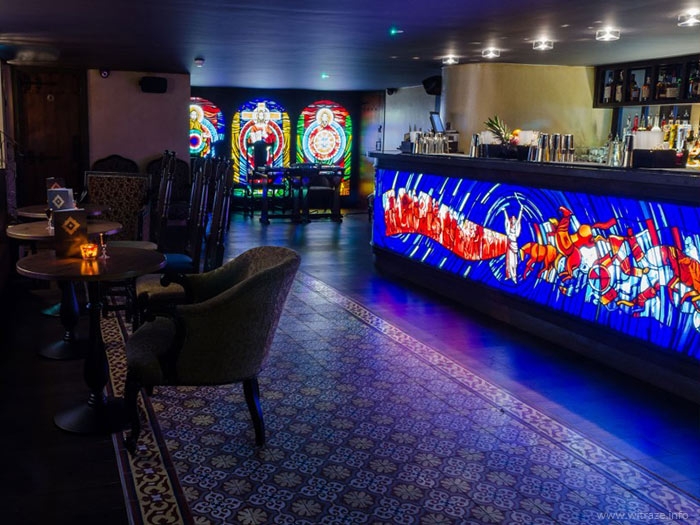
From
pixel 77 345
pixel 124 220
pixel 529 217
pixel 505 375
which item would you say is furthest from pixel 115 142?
pixel 505 375

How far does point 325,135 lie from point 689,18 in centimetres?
1081

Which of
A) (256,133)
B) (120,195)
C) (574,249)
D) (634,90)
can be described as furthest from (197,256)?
(256,133)

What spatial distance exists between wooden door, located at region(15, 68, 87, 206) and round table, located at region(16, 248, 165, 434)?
737 centimetres

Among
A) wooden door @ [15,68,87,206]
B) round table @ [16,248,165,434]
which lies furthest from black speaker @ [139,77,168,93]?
round table @ [16,248,165,434]

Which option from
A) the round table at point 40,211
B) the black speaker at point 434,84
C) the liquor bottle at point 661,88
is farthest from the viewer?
the black speaker at point 434,84

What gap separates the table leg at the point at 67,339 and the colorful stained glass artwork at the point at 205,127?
32.5ft

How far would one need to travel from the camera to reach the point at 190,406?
13.4ft

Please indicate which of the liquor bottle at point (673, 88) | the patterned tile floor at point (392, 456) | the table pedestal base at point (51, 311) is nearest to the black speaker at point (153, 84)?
the table pedestal base at point (51, 311)

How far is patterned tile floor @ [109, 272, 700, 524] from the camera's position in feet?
9.93

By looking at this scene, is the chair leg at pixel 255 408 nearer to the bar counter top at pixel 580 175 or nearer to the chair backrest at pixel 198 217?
the chair backrest at pixel 198 217

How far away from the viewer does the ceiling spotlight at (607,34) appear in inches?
240

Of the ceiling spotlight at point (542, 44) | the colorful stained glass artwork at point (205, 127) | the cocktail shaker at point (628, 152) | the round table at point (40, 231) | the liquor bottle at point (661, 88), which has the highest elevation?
the ceiling spotlight at point (542, 44)

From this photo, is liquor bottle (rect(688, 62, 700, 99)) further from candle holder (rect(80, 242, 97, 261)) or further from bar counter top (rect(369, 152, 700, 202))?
candle holder (rect(80, 242, 97, 261))

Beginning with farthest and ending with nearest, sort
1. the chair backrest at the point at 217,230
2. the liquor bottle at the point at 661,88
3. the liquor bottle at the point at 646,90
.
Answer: the liquor bottle at the point at 646,90 < the liquor bottle at the point at 661,88 < the chair backrest at the point at 217,230
